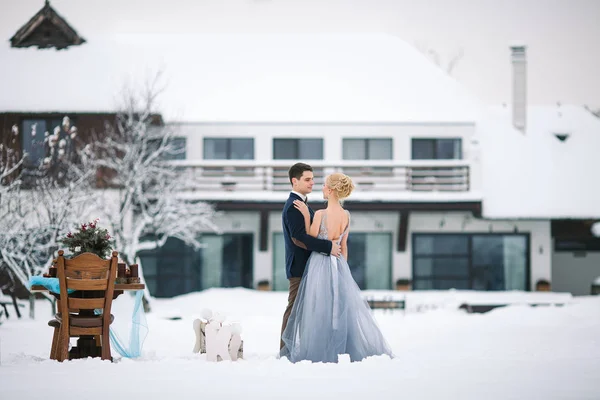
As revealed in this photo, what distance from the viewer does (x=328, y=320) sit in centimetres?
966

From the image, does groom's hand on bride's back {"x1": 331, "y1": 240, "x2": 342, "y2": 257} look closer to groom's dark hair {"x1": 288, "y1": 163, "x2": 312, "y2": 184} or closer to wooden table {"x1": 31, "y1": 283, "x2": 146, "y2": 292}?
groom's dark hair {"x1": 288, "y1": 163, "x2": 312, "y2": 184}

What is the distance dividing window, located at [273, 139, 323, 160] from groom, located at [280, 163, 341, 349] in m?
18.5

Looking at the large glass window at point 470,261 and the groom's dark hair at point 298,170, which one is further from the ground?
the groom's dark hair at point 298,170

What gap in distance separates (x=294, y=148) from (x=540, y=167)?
25.1 feet

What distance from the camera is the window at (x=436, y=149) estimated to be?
28.6 meters

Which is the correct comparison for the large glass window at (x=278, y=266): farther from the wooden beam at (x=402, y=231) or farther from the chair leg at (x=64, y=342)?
the chair leg at (x=64, y=342)

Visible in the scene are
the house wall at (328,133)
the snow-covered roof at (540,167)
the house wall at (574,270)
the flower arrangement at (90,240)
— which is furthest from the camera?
the house wall at (574,270)

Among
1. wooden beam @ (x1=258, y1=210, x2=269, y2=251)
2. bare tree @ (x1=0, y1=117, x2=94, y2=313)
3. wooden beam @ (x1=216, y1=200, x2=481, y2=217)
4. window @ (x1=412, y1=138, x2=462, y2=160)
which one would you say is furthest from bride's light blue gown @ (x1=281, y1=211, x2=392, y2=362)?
window @ (x1=412, y1=138, x2=462, y2=160)

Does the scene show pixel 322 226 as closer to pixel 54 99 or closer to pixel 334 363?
pixel 334 363

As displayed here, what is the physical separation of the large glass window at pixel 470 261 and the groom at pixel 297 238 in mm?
18612

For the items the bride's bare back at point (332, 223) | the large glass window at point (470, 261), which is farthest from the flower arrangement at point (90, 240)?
the large glass window at point (470, 261)

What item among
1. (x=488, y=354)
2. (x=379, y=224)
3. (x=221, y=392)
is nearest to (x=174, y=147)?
(x=379, y=224)

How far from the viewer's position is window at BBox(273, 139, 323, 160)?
93.4ft

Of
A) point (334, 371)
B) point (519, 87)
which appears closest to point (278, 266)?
point (519, 87)
